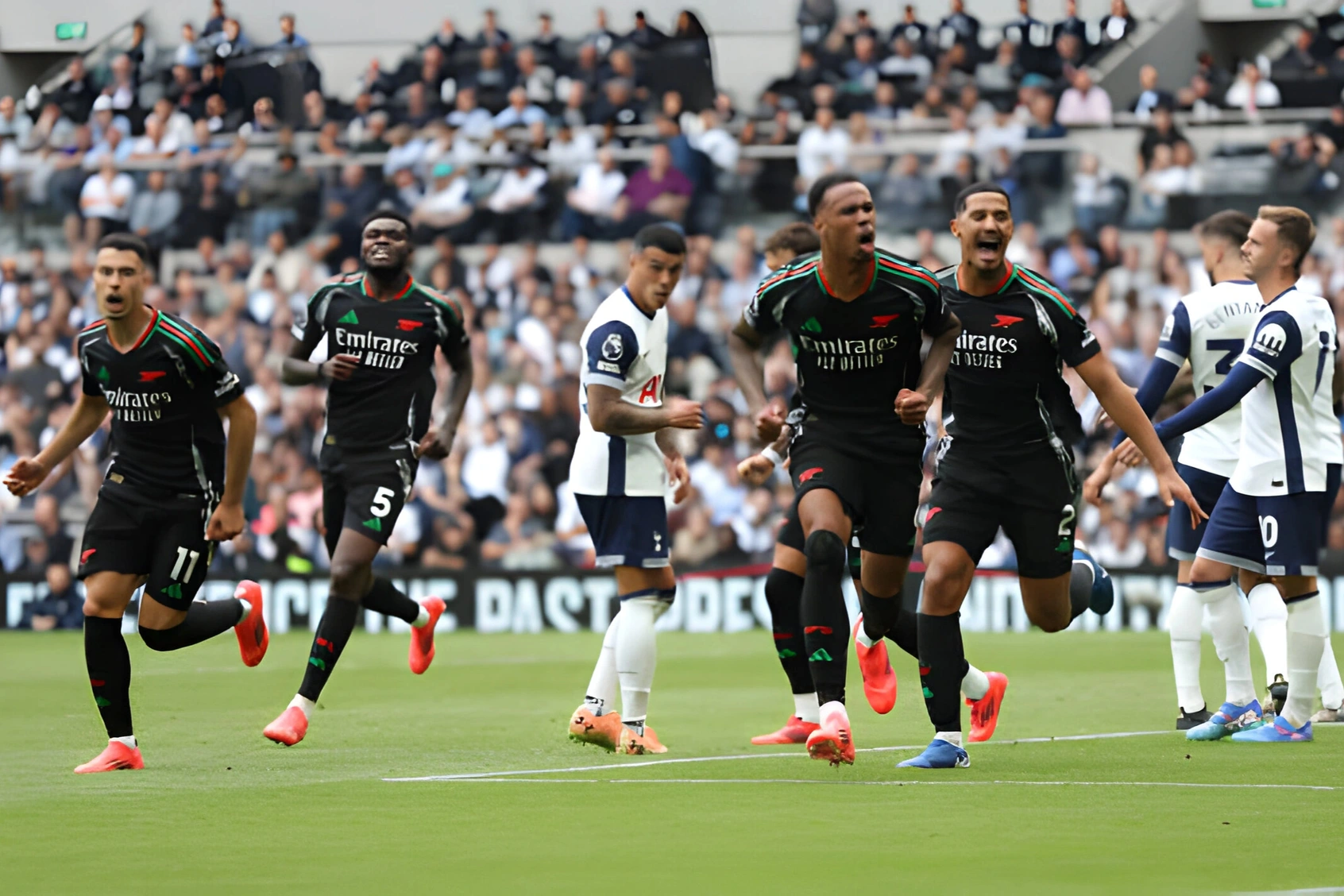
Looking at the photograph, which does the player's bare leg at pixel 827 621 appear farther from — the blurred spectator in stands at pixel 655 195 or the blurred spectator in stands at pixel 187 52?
the blurred spectator in stands at pixel 187 52

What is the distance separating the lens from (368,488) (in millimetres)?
10406

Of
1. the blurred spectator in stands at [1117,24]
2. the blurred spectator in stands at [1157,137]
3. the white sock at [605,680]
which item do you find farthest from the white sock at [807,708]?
the blurred spectator in stands at [1117,24]

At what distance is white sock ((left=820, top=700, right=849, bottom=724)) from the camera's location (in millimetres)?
7668

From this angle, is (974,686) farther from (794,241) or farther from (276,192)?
(276,192)

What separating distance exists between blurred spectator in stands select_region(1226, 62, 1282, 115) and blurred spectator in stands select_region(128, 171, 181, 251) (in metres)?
12.1

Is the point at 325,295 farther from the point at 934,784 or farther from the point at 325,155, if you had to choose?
the point at 325,155

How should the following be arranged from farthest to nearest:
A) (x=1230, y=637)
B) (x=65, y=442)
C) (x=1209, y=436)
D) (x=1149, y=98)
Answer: (x=1149, y=98)
(x=1209, y=436)
(x=1230, y=637)
(x=65, y=442)

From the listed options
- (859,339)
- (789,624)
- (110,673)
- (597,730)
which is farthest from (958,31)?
(110,673)

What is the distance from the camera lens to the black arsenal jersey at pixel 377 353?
10531mm

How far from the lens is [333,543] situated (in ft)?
35.9

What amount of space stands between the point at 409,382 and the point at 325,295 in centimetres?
62

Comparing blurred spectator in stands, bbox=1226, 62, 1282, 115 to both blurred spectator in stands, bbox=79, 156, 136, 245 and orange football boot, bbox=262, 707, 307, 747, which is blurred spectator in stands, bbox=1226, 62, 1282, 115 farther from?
orange football boot, bbox=262, 707, 307, 747

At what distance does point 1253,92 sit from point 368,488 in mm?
15461

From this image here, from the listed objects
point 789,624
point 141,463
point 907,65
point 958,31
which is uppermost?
point 958,31
